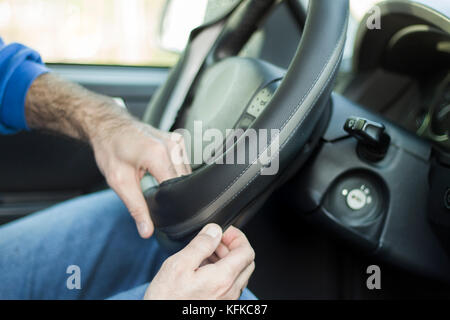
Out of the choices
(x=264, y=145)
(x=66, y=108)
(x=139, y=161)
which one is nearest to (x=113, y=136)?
(x=139, y=161)

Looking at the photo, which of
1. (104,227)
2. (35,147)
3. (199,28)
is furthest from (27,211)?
(199,28)

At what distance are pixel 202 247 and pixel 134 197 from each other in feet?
0.56

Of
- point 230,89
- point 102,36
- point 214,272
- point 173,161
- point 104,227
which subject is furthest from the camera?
point 102,36

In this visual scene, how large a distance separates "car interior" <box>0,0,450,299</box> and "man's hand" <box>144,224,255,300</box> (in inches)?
1.6

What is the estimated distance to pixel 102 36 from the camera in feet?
4.68

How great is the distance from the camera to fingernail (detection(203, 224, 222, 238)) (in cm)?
58

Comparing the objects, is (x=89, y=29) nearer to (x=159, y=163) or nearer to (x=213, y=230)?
(x=159, y=163)

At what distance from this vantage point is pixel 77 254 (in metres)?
0.85

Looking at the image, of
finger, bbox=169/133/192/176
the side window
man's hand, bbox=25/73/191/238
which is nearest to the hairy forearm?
man's hand, bbox=25/73/191/238

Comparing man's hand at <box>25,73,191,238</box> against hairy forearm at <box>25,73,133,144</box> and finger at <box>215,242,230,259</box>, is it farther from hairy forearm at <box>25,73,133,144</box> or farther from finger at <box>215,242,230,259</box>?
finger at <box>215,242,230,259</box>

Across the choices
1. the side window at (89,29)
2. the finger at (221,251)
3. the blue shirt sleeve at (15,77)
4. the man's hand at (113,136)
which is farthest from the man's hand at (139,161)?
the side window at (89,29)
